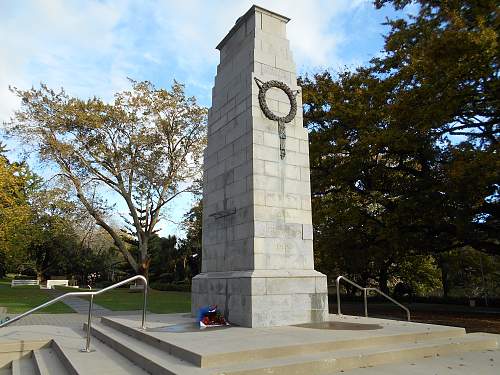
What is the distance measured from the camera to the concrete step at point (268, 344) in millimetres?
5254

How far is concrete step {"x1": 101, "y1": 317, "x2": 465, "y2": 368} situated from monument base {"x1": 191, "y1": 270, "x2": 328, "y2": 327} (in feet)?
2.53

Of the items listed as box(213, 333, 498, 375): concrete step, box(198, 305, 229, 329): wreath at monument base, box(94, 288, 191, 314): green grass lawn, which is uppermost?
box(198, 305, 229, 329): wreath at monument base

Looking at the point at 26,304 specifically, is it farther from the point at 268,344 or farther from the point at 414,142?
the point at 414,142

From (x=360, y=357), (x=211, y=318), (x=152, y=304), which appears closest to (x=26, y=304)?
(x=152, y=304)

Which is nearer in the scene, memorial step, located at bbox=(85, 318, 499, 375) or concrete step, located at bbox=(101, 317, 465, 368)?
memorial step, located at bbox=(85, 318, 499, 375)

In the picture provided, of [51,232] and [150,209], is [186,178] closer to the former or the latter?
[150,209]

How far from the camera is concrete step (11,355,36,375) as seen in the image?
6.80m

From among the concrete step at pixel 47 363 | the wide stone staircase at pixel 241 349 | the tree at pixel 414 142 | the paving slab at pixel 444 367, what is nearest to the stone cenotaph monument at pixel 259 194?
the wide stone staircase at pixel 241 349

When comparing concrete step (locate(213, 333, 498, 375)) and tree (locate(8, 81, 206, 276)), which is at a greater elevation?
tree (locate(8, 81, 206, 276))

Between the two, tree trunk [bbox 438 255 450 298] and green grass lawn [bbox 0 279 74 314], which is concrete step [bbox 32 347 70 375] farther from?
tree trunk [bbox 438 255 450 298]

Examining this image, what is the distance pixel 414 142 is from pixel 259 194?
9.65 meters

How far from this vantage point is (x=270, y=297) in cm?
820

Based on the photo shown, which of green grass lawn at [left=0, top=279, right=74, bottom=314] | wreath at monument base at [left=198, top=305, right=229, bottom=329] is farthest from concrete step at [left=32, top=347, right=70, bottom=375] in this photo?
green grass lawn at [left=0, top=279, right=74, bottom=314]

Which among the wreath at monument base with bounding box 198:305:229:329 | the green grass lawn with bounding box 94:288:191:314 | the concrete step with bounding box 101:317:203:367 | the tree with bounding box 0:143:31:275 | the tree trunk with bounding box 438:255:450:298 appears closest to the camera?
the concrete step with bounding box 101:317:203:367
